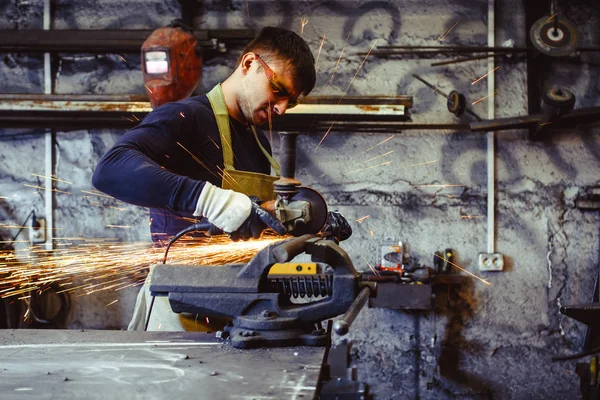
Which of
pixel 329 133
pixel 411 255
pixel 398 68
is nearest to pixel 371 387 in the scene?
pixel 411 255

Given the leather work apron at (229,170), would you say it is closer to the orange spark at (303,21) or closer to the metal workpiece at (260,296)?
the metal workpiece at (260,296)

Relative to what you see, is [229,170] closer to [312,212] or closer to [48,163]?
[312,212]

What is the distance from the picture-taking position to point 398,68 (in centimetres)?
365

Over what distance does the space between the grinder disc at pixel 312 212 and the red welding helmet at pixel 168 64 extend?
183 cm

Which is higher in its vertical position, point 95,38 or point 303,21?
point 303,21

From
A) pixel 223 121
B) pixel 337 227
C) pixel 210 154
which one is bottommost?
pixel 337 227

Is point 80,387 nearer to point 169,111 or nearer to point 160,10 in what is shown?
point 169,111

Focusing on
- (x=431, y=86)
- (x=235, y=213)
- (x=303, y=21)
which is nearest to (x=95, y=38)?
(x=303, y=21)

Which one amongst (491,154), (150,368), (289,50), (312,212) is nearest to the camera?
(150,368)

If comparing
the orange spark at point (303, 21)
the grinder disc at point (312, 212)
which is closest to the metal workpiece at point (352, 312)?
the grinder disc at point (312, 212)

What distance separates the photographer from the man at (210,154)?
1687 mm

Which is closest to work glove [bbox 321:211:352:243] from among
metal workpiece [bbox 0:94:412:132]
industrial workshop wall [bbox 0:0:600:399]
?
metal workpiece [bbox 0:94:412:132]

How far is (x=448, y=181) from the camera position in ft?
12.0

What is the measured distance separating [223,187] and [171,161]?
0.70ft
